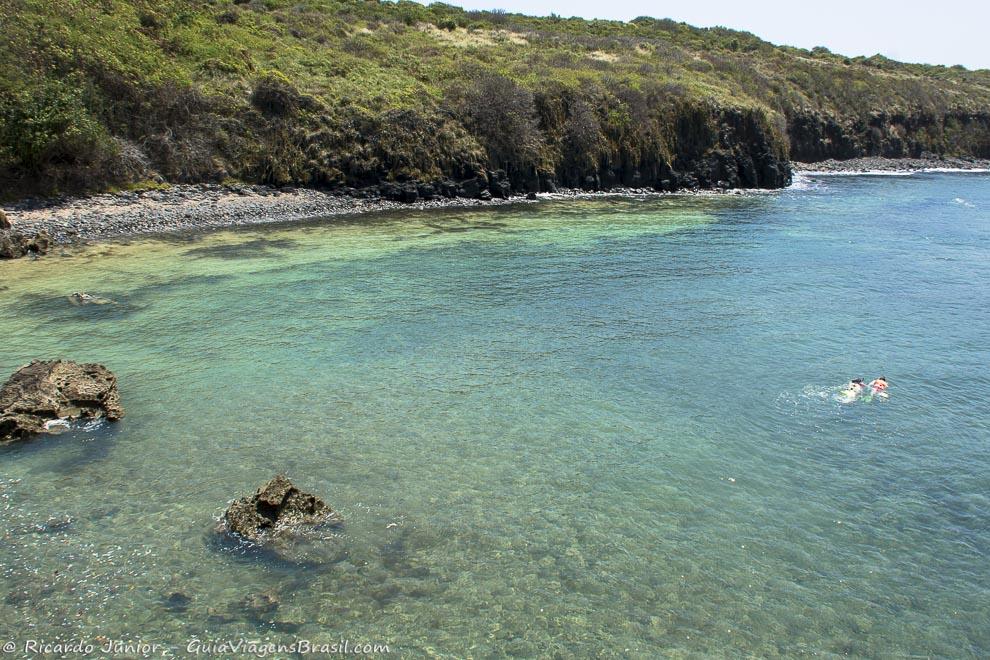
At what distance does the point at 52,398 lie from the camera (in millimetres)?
13594

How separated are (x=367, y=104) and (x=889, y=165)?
5461 centimetres

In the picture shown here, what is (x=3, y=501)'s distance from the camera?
11008 mm

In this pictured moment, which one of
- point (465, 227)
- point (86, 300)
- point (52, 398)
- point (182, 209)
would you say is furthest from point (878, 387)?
point (182, 209)

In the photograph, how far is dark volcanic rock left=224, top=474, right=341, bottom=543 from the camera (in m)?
10.2

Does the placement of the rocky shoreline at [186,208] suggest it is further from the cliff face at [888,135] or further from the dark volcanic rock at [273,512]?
the cliff face at [888,135]

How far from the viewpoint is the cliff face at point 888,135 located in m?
70.4

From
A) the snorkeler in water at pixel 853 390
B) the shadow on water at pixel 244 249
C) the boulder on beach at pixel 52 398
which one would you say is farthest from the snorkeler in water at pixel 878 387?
the shadow on water at pixel 244 249

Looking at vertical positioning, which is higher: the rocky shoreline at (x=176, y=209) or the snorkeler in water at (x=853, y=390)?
the rocky shoreline at (x=176, y=209)

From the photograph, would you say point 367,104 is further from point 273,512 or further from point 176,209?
point 273,512

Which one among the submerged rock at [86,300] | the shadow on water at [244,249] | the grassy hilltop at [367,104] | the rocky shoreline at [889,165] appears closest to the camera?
the submerged rock at [86,300]

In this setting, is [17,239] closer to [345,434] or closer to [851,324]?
[345,434]

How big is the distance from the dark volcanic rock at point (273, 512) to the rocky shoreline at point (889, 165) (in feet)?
215

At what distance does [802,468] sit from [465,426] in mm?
6228

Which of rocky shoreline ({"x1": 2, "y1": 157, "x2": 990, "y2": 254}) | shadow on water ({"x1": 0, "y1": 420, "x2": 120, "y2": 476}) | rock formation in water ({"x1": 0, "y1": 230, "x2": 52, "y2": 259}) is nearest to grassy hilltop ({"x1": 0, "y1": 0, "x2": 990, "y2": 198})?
rocky shoreline ({"x1": 2, "y1": 157, "x2": 990, "y2": 254})
